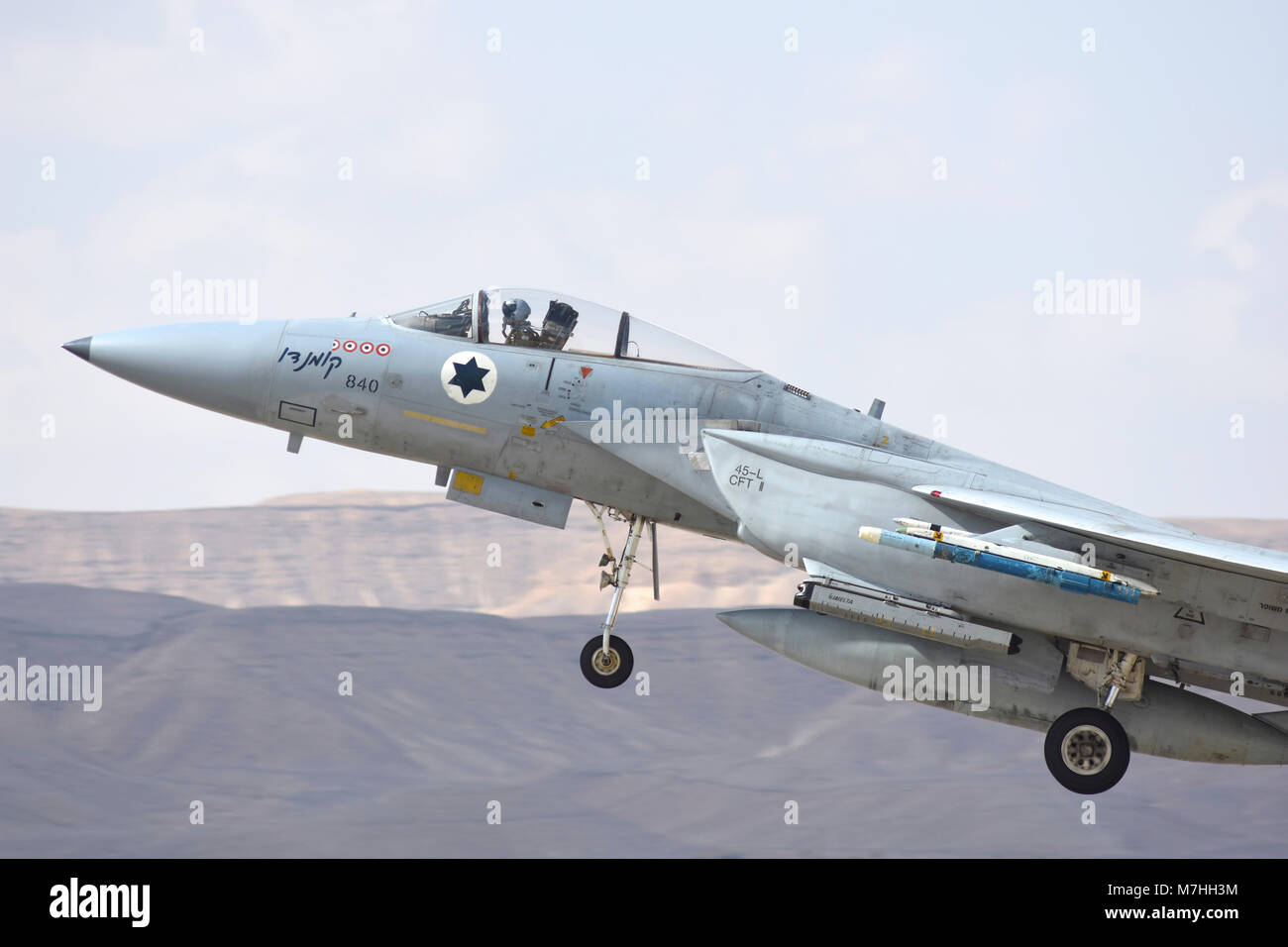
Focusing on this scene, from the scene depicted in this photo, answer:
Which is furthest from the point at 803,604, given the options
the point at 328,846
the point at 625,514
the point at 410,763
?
the point at 410,763

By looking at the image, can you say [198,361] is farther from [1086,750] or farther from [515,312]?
[1086,750]

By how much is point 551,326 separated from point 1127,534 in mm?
5947

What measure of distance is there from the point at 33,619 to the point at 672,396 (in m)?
93.0

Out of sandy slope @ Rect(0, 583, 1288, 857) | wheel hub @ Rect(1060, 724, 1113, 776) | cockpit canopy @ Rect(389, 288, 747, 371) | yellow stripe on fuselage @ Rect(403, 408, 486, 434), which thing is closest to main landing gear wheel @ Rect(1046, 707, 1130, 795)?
wheel hub @ Rect(1060, 724, 1113, 776)

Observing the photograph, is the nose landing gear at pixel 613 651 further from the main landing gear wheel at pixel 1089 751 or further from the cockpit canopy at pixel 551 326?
the main landing gear wheel at pixel 1089 751

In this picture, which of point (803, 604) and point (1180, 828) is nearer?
point (803, 604)

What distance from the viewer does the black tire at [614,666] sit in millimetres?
14125

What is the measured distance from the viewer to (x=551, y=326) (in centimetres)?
1395

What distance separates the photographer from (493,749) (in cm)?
10200

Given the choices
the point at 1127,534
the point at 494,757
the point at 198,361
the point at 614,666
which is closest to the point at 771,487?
the point at 614,666

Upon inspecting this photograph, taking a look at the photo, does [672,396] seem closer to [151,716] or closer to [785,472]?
[785,472]

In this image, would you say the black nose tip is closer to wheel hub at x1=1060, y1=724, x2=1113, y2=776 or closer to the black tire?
the black tire

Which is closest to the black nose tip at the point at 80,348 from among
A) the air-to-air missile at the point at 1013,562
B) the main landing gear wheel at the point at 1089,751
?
the air-to-air missile at the point at 1013,562

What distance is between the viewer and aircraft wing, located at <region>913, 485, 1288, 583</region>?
11898mm
